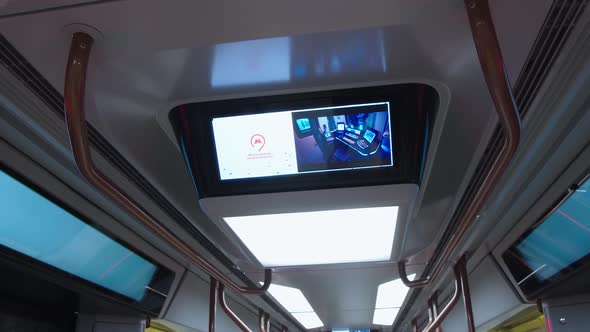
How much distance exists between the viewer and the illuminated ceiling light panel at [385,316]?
6.85 meters

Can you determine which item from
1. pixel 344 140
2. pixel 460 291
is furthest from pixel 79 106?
pixel 460 291

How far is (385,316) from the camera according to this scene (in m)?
7.35

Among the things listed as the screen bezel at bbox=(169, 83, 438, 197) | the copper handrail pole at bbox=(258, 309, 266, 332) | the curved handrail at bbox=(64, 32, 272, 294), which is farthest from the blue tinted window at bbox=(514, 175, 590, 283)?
the copper handrail pole at bbox=(258, 309, 266, 332)

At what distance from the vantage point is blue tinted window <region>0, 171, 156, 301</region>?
7.43 feet

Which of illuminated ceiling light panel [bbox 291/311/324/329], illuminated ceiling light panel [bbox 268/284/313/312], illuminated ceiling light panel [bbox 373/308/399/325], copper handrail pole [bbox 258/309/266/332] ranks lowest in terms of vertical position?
copper handrail pole [bbox 258/309/266/332]

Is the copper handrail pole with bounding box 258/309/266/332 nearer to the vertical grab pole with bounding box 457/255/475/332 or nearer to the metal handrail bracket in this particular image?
the metal handrail bracket

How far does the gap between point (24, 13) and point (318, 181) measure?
1164 millimetres

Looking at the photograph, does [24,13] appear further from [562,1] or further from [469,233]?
[469,233]

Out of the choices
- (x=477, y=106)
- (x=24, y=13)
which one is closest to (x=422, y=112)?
(x=477, y=106)

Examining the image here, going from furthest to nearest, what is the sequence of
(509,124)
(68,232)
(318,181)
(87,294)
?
1. (87,294)
2. (68,232)
3. (318,181)
4. (509,124)

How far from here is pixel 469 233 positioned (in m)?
3.44

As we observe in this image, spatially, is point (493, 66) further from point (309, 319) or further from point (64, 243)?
point (309, 319)

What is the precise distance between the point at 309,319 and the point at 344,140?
→ 597 cm

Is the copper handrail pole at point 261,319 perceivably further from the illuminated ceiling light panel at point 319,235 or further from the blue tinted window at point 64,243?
the illuminated ceiling light panel at point 319,235
